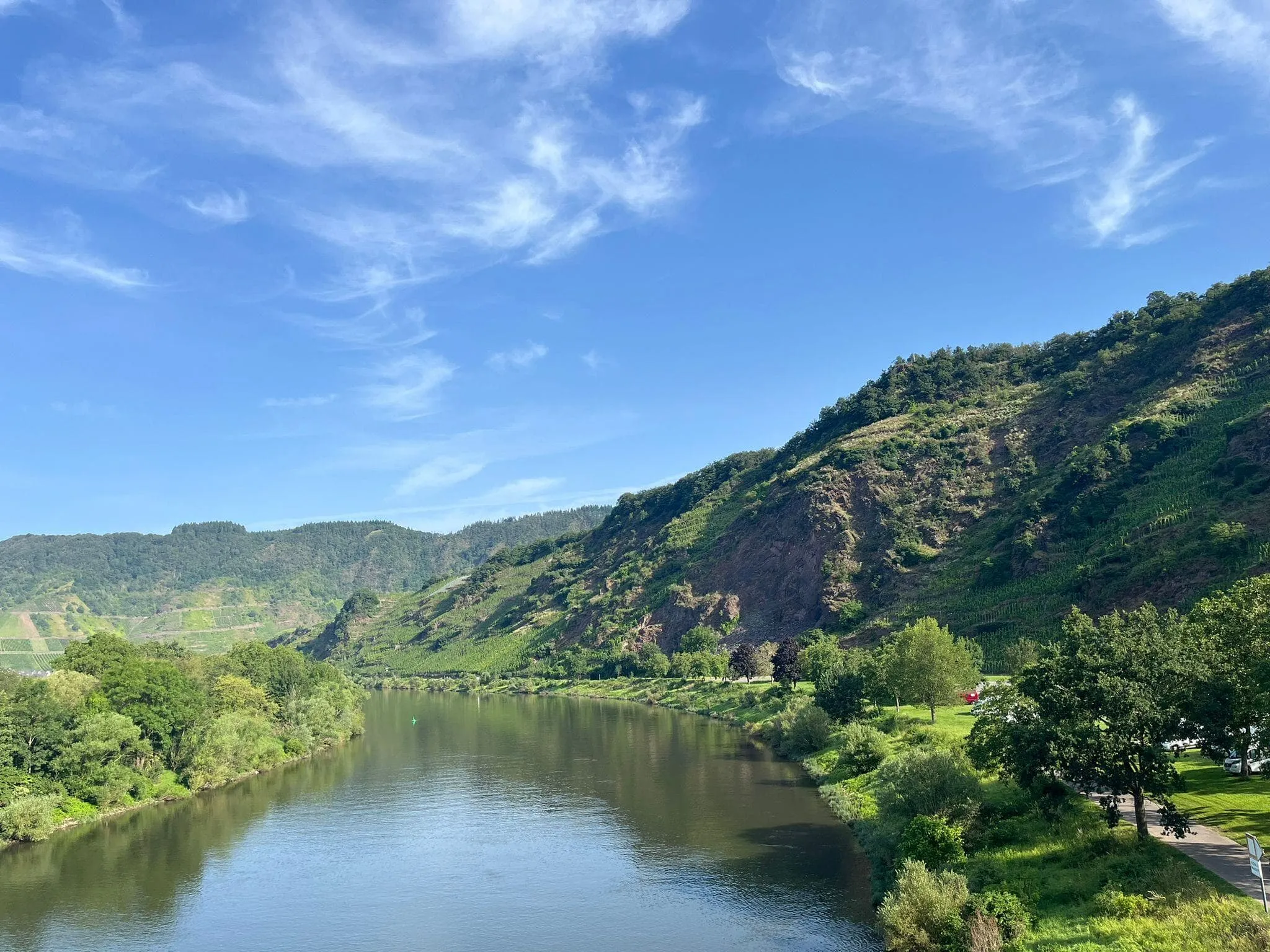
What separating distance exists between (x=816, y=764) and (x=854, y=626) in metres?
60.5

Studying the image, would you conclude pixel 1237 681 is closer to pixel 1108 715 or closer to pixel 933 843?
pixel 1108 715

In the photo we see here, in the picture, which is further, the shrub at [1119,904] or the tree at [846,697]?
the tree at [846,697]

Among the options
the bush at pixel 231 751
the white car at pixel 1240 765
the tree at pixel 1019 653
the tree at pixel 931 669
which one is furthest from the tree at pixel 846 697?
the bush at pixel 231 751

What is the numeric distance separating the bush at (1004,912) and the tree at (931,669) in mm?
36428

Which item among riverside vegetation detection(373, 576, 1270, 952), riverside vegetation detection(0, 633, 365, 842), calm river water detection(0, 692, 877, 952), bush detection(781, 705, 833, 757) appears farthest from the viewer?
bush detection(781, 705, 833, 757)

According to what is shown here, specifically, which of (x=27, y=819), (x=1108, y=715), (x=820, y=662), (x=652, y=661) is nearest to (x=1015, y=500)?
(x=820, y=662)

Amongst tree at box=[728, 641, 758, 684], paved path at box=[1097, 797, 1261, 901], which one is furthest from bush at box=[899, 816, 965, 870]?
tree at box=[728, 641, 758, 684]

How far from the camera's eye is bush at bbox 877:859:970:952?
31.6m

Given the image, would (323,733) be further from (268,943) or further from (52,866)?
(268,943)

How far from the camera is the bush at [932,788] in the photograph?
42375 millimetres

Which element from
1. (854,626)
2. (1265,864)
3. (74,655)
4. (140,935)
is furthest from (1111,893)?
(854,626)

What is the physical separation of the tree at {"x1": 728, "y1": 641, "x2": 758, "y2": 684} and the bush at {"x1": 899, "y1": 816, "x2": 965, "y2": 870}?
8546 centimetres

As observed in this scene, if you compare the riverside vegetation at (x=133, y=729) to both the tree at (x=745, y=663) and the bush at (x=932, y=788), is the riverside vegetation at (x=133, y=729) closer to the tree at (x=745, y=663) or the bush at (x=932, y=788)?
the bush at (x=932, y=788)

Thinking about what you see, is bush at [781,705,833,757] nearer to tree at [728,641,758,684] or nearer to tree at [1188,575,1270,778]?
tree at [1188,575,1270,778]
